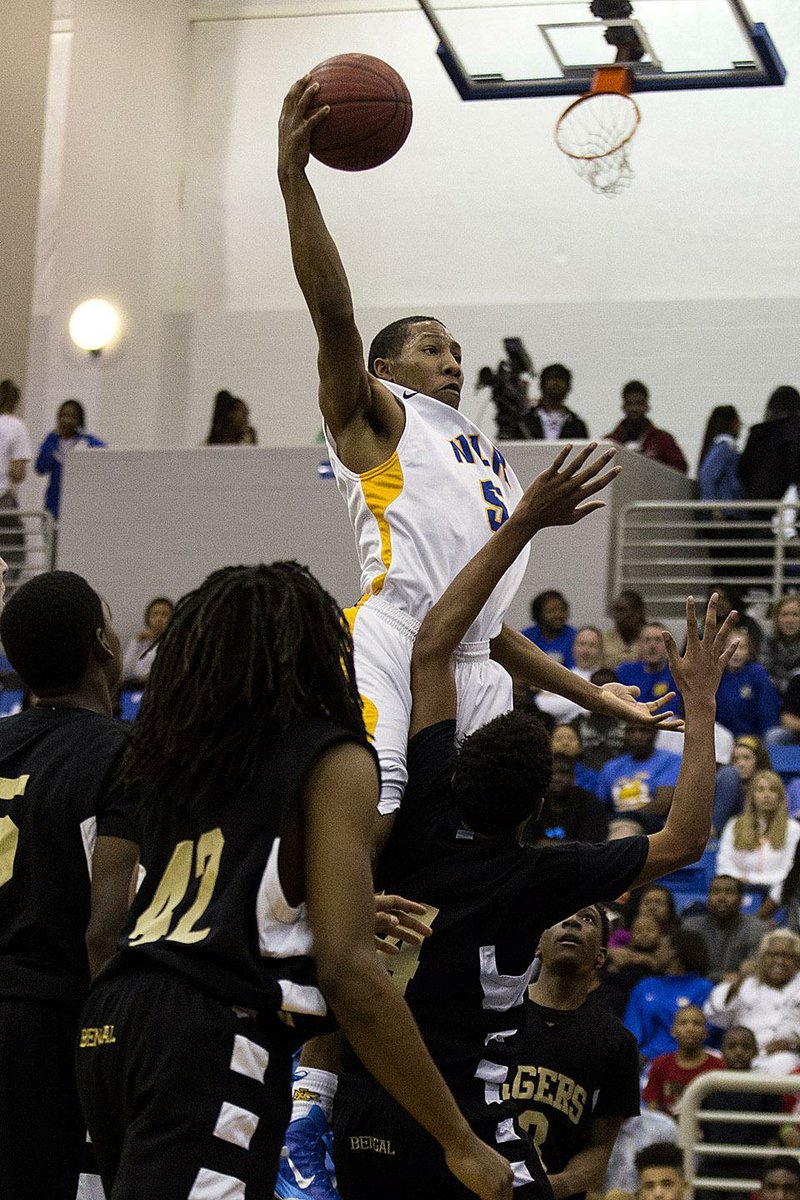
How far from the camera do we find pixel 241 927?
9.61 feet

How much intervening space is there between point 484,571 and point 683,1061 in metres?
4.74

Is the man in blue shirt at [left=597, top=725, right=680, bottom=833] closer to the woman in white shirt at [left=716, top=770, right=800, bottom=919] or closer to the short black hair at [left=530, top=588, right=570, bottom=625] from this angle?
the woman in white shirt at [left=716, top=770, right=800, bottom=919]

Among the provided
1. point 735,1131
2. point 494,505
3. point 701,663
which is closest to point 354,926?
point 701,663

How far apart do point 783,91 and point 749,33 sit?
6.70 metres

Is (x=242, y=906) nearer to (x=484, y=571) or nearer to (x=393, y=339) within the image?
(x=484, y=571)

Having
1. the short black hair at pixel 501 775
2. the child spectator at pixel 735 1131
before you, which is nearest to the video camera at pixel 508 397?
the child spectator at pixel 735 1131

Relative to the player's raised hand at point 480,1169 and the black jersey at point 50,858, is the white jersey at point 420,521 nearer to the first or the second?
the black jersey at point 50,858

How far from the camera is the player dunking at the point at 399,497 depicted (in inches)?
163

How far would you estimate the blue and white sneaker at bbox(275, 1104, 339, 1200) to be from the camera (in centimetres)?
401

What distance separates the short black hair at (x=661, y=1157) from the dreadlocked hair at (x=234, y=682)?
175 inches

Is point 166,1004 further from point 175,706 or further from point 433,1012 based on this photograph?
point 433,1012

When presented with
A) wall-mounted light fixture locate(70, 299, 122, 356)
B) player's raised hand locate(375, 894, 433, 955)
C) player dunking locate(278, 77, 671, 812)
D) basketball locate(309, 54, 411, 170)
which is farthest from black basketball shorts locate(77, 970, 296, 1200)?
wall-mounted light fixture locate(70, 299, 122, 356)

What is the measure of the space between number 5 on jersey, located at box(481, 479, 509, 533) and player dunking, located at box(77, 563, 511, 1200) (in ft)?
4.92

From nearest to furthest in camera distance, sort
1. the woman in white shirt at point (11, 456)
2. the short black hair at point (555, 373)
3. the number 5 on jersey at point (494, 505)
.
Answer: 1. the number 5 on jersey at point (494, 505)
2. the short black hair at point (555, 373)
3. the woman in white shirt at point (11, 456)
